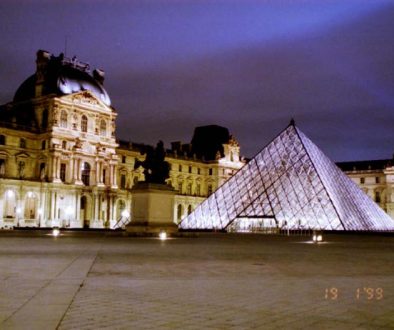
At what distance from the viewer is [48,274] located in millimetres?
8523

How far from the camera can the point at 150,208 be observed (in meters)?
26.3

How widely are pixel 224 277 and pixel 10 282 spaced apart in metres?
2.95

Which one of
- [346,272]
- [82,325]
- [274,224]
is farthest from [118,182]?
[82,325]

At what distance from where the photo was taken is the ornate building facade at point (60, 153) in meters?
54.6

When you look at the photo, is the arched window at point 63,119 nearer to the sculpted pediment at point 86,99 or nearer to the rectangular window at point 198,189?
the sculpted pediment at point 86,99

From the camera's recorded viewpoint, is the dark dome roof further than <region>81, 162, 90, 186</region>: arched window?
No

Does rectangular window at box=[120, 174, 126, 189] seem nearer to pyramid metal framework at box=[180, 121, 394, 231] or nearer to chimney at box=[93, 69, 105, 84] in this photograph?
chimney at box=[93, 69, 105, 84]

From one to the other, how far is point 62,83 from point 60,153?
7.09 metres

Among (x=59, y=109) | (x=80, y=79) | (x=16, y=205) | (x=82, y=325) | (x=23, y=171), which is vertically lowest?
(x=82, y=325)

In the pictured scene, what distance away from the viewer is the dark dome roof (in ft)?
190

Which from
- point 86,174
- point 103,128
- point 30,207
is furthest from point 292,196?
point 30,207

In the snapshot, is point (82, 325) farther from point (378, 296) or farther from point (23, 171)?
point (23, 171)
